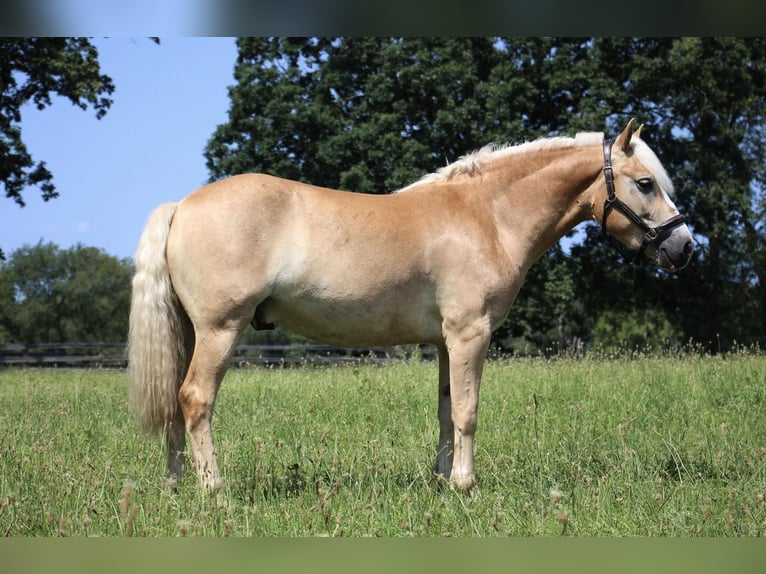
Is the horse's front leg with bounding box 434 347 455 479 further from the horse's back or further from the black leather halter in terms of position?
the black leather halter

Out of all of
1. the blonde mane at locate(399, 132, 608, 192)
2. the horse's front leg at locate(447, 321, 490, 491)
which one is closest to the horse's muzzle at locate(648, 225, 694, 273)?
the blonde mane at locate(399, 132, 608, 192)

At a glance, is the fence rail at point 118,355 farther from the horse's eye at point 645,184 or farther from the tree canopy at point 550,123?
the horse's eye at point 645,184

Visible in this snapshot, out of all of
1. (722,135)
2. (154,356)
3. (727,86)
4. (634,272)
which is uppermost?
(727,86)

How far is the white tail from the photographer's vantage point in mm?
4770

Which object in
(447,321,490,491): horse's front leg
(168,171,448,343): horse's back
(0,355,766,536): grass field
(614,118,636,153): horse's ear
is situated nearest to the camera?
(0,355,766,536): grass field

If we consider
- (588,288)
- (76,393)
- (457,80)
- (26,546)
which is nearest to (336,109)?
(457,80)

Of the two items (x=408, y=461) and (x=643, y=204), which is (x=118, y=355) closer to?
(x=408, y=461)

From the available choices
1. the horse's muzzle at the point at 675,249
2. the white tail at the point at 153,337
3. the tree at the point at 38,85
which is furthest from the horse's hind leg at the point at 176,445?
the tree at the point at 38,85

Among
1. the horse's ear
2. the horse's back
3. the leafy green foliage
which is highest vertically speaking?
the leafy green foliage

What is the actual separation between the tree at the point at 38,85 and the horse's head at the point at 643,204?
1555cm

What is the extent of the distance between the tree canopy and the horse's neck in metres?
17.2

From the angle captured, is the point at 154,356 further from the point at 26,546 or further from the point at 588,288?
the point at 588,288

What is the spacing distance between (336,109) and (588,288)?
36.7 ft

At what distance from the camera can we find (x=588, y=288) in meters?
24.9
